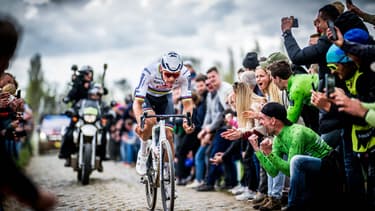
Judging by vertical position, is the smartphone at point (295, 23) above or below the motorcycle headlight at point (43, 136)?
above

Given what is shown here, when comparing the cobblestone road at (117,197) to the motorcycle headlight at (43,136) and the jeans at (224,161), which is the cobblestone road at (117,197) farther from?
the motorcycle headlight at (43,136)

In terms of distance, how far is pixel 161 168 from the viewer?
23.6ft

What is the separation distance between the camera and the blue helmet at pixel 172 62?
761 cm

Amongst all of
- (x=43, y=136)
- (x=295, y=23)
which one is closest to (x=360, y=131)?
(x=295, y=23)

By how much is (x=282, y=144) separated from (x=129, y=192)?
4810 mm

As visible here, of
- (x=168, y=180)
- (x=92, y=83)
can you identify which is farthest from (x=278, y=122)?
(x=92, y=83)

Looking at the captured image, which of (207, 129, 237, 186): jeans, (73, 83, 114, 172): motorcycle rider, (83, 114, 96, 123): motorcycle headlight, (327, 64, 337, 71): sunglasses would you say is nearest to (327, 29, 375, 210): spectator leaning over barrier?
(327, 64, 337, 71): sunglasses

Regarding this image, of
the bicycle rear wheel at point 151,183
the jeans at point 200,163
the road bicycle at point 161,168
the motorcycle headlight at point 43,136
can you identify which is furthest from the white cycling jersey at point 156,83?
the motorcycle headlight at point 43,136

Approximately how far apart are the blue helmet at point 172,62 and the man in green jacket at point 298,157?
70.1 inches

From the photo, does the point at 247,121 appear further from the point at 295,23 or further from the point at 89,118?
the point at 89,118

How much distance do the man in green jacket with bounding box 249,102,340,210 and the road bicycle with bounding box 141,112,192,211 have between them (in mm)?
1257

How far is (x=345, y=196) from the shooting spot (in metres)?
5.32

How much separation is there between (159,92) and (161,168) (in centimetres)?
173

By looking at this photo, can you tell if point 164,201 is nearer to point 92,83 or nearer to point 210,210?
point 210,210
